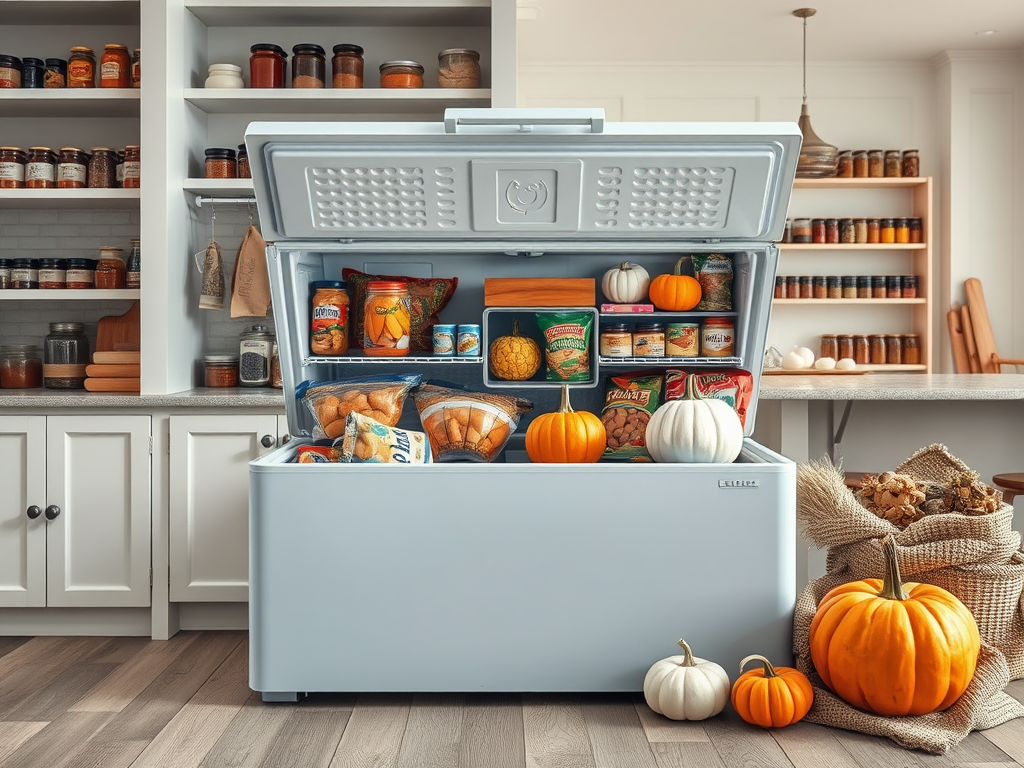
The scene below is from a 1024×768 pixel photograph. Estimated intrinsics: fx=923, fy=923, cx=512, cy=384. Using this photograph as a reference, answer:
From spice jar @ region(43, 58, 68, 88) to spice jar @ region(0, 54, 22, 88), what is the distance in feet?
0.29

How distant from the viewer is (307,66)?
3141 mm

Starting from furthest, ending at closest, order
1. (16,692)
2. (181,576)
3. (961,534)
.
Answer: (181,576) < (16,692) < (961,534)

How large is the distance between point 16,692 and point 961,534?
2.32 metres

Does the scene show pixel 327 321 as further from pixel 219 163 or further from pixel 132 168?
pixel 132 168

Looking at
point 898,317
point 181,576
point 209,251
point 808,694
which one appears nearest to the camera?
point 808,694

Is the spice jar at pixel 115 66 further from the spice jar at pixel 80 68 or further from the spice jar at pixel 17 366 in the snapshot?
the spice jar at pixel 17 366

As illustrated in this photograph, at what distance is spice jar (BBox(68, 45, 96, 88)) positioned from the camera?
3.12 m

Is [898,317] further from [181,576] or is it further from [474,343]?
[181,576]

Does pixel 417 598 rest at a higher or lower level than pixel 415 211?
lower

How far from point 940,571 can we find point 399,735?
1.30 meters

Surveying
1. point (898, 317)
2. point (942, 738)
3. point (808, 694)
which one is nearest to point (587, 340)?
point (808, 694)

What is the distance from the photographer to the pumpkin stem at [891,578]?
1927 millimetres

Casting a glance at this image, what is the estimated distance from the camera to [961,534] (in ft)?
6.97

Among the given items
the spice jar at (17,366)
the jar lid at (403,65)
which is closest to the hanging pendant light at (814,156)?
the jar lid at (403,65)
